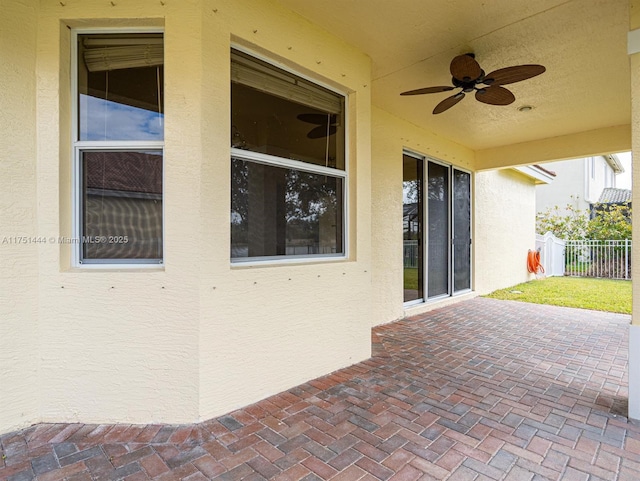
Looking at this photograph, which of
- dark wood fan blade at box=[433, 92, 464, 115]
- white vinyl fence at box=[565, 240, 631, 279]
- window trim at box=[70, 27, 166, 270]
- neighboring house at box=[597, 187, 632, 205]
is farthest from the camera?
neighboring house at box=[597, 187, 632, 205]

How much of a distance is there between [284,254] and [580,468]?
7.62 feet

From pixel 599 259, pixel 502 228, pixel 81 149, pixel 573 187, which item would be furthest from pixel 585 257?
pixel 81 149

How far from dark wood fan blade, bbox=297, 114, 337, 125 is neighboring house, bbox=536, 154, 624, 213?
1397 centimetres

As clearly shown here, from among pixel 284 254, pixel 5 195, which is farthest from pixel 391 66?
pixel 5 195

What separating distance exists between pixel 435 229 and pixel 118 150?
5016 millimetres

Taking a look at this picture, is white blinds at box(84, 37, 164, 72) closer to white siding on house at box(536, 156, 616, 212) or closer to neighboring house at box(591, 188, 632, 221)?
white siding on house at box(536, 156, 616, 212)

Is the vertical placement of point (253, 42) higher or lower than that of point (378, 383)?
higher

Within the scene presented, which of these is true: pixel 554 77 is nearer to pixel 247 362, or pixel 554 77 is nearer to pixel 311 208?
pixel 311 208

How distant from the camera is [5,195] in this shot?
2.12 metres

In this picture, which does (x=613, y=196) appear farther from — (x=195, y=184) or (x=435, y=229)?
(x=195, y=184)

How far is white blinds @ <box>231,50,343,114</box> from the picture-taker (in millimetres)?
2594

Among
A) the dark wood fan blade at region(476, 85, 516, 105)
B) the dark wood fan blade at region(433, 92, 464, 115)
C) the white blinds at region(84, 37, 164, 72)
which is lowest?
the white blinds at region(84, 37, 164, 72)

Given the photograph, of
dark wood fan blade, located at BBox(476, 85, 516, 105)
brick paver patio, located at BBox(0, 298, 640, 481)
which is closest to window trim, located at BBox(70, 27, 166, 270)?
brick paver patio, located at BBox(0, 298, 640, 481)

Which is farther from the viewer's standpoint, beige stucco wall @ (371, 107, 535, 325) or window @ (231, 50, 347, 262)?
beige stucco wall @ (371, 107, 535, 325)
